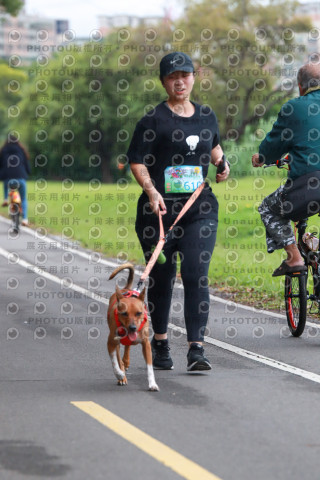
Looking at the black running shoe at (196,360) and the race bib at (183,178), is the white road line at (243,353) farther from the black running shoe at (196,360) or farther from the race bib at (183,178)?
the race bib at (183,178)

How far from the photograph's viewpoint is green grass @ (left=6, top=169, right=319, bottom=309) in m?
14.0

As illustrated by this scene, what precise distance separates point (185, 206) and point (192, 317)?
84cm

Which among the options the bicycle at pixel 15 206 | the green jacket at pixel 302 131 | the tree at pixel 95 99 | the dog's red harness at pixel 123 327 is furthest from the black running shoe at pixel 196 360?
the tree at pixel 95 99

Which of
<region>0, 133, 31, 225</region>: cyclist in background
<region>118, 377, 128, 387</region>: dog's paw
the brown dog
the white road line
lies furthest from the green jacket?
<region>0, 133, 31, 225</region>: cyclist in background

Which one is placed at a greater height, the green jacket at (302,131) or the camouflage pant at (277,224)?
the green jacket at (302,131)

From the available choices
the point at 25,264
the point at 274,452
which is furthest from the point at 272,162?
the point at 25,264

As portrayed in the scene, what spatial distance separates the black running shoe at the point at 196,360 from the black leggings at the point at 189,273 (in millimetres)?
73

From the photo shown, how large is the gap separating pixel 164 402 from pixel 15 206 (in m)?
16.8

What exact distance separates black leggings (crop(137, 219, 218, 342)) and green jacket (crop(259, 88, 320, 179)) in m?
1.15

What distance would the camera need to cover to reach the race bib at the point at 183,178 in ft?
25.6

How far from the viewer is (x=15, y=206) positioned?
23.1 metres

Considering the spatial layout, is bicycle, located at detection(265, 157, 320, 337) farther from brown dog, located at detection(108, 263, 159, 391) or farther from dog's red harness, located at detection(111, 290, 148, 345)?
dog's red harness, located at detection(111, 290, 148, 345)

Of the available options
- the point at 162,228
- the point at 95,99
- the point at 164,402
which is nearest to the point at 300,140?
the point at 162,228

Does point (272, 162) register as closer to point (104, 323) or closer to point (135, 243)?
point (104, 323)
